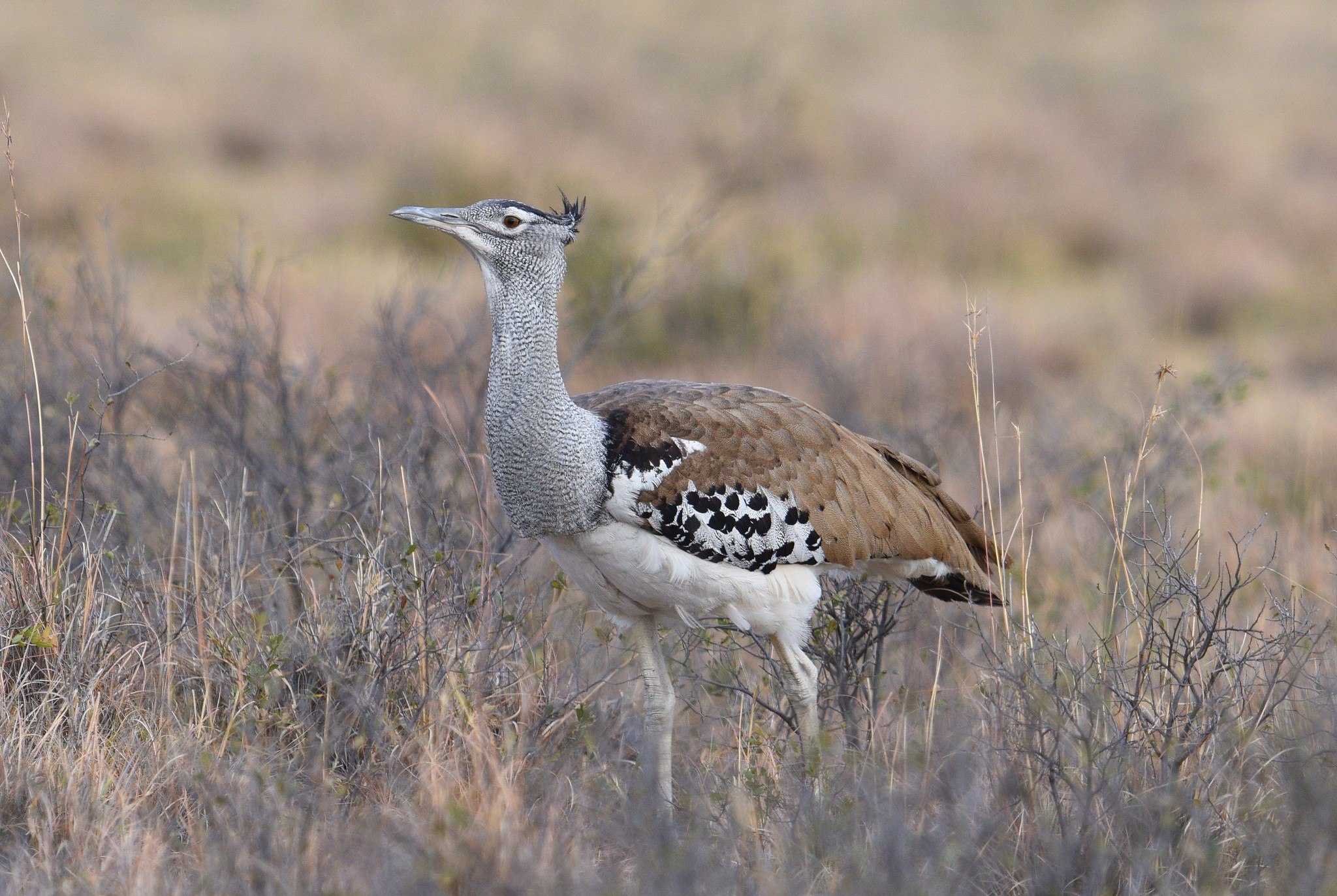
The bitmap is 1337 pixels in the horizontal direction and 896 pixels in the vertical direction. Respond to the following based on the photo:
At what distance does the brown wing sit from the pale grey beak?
0.57m

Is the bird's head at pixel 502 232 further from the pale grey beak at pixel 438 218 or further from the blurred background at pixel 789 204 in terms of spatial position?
the blurred background at pixel 789 204

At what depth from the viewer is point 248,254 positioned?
869cm

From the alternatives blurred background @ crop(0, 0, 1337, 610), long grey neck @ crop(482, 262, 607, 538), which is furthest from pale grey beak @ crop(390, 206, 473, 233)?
blurred background @ crop(0, 0, 1337, 610)

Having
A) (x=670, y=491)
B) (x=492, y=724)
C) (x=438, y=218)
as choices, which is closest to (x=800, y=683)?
(x=670, y=491)

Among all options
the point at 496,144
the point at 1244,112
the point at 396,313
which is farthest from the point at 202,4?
the point at 396,313

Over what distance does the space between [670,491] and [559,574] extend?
2.25 ft

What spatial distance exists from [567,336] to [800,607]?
2.98 metres

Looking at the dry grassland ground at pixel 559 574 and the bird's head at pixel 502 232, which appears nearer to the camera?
the dry grassland ground at pixel 559 574

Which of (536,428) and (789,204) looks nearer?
(536,428)

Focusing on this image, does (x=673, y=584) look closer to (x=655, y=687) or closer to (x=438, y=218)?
(x=655, y=687)

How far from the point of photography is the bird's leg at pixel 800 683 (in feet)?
11.1

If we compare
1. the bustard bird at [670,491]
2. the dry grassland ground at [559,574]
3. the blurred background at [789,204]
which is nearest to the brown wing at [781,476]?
the bustard bird at [670,491]

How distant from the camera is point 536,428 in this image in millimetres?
3000

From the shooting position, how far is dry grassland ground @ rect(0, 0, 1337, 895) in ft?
8.48
